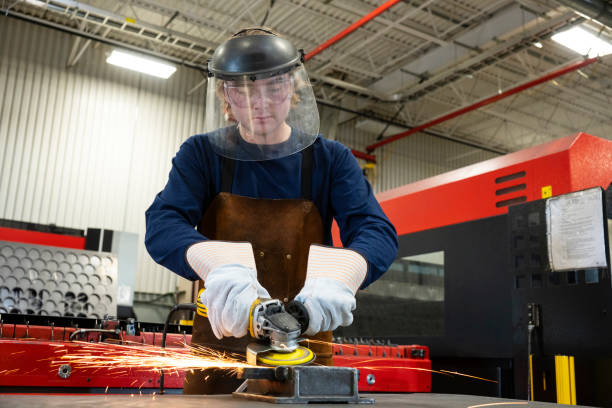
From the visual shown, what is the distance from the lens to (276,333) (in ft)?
4.04

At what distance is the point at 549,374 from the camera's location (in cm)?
262

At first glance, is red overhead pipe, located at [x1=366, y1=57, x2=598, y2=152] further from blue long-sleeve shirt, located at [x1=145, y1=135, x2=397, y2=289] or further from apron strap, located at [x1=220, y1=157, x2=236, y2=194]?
apron strap, located at [x1=220, y1=157, x2=236, y2=194]

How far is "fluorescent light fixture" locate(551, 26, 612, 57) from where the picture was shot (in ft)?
23.0

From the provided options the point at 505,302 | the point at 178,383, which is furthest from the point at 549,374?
the point at 178,383

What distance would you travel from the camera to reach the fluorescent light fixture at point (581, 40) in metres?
7.02

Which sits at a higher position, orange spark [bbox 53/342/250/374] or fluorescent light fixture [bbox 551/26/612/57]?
fluorescent light fixture [bbox 551/26/612/57]

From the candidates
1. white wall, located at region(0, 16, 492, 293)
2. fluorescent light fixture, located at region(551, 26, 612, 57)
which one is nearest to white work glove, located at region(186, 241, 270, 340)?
fluorescent light fixture, located at region(551, 26, 612, 57)

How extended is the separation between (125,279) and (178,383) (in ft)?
5.31

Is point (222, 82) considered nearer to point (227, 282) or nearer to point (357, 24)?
point (227, 282)

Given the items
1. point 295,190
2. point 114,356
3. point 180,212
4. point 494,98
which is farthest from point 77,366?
point 494,98

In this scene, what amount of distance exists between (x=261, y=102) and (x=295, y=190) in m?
0.27

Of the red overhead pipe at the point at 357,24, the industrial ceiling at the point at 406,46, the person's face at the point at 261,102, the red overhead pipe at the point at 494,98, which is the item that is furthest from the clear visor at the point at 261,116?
the red overhead pipe at the point at 494,98

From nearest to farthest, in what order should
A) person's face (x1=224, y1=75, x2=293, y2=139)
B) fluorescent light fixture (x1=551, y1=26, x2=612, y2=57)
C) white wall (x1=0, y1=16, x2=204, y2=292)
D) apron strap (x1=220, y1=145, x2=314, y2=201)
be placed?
person's face (x1=224, y1=75, x2=293, y2=139) < apron strap (x1=220, y1=145, x2=314, y2=201) < fluorescent light fixture (x1=551, y1=26, x2=612, y2=57) < white wall (x1=0, y1=16, x2=204, y2=292)

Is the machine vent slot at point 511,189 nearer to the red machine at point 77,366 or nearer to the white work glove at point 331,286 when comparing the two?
the red machine at point 77,366
